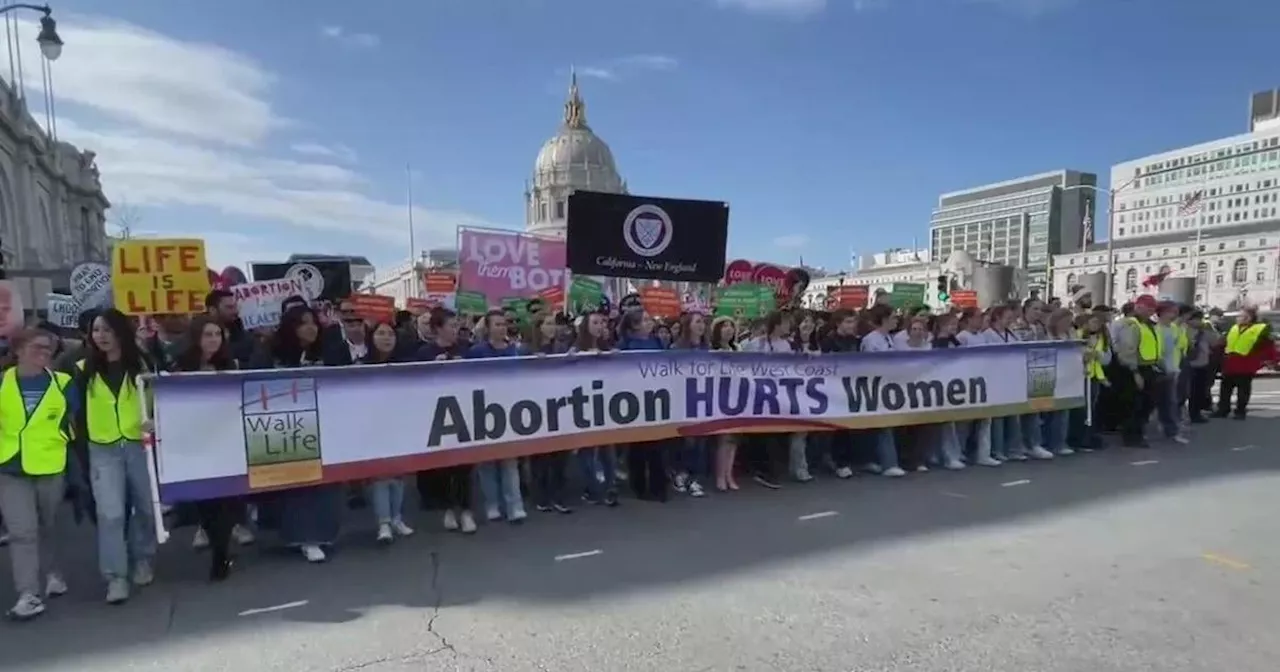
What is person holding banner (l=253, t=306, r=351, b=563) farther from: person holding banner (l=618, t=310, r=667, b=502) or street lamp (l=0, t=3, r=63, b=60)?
street lamp (l=0, t=3, r=63, b=60)

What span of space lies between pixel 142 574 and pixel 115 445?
0.86 metres

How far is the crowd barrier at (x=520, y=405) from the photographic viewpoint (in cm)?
503

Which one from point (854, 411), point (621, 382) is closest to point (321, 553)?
point (621, 382)

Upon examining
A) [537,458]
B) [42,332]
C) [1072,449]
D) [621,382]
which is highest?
[42,332]

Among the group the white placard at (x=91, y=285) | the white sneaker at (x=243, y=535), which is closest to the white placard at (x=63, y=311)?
the white placard at (x=91, y=285)

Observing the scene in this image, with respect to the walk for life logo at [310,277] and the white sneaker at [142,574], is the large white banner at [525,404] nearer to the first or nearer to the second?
the white sneaker at [142,574]

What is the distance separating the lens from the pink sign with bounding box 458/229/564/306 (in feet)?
34.4

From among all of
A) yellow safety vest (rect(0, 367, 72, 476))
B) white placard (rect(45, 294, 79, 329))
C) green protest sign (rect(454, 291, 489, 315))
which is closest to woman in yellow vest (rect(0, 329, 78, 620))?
yellow safety vest (rect(0, 367, 72, 476))

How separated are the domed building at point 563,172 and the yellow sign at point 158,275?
10714cm

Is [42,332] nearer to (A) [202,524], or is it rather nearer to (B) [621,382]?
(A) [202,524]

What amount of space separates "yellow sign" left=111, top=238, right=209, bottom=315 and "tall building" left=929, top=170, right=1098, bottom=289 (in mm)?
114828

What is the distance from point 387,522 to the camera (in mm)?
5680

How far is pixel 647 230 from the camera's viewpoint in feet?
27.1

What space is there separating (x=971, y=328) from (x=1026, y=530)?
12.0 feet
